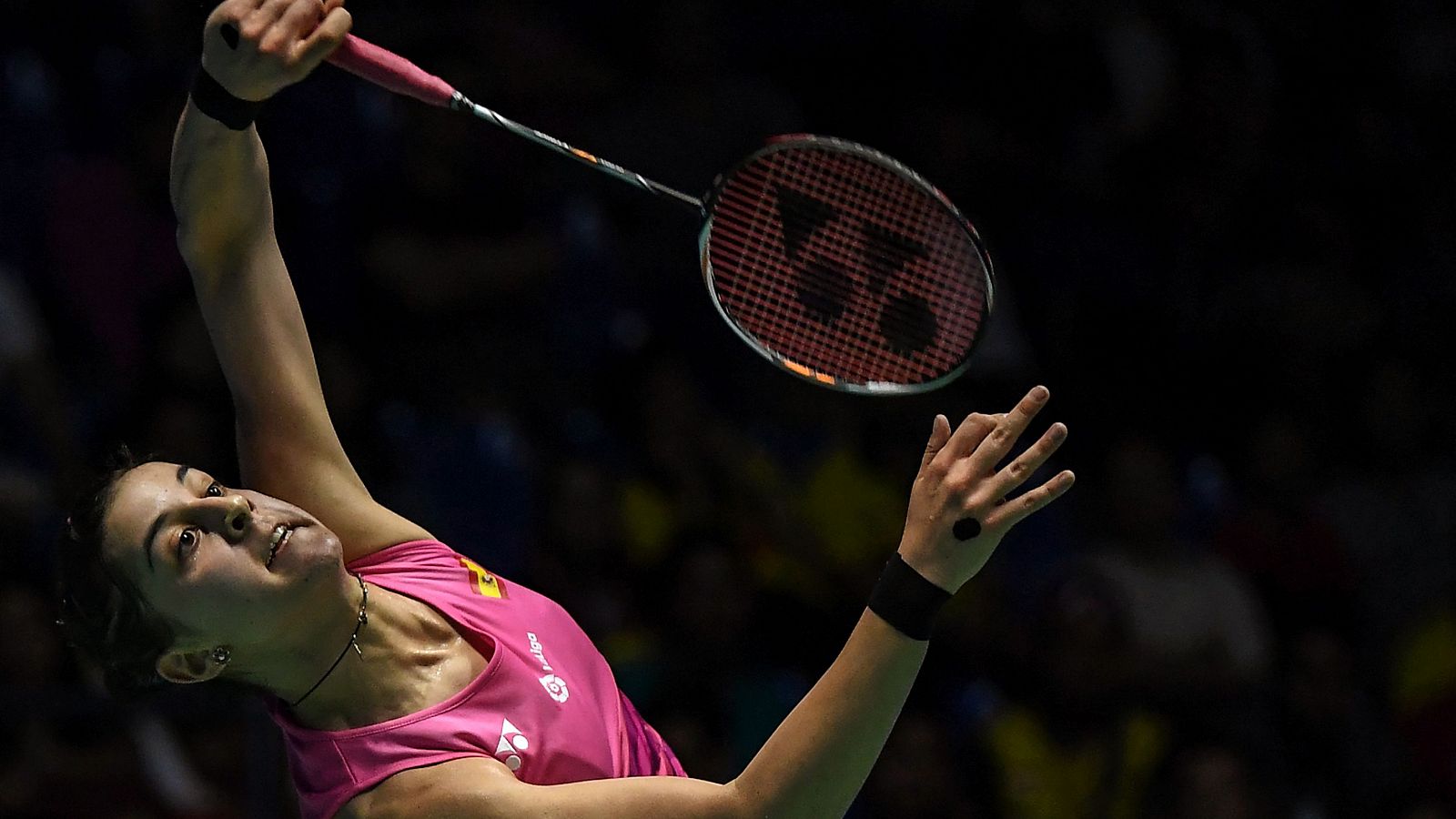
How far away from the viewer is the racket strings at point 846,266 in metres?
3.86

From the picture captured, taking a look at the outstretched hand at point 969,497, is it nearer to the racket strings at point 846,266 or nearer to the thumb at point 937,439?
the thumb at point 937,439

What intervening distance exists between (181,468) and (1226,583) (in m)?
4.91

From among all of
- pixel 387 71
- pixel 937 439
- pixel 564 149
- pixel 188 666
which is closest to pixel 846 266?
pixel 564 149

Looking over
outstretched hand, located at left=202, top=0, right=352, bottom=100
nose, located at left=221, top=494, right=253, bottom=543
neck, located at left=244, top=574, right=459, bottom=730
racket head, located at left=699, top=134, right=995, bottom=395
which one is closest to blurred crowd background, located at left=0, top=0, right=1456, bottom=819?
neck, located at left=244, top=574, right=459, bottom=730

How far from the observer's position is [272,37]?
3455 millimetres

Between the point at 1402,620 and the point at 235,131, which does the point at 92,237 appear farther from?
the point at 1402,620

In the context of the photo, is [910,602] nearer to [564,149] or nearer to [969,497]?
[969,497]

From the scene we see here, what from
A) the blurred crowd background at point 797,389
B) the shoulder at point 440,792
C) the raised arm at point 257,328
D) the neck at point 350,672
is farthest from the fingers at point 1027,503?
the blurred crowd background at point 797,389

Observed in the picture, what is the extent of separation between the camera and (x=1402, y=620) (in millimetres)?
7984

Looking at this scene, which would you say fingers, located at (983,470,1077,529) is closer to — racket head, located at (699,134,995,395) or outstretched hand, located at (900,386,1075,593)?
outstretched hand, located at (900,386,1075,593)

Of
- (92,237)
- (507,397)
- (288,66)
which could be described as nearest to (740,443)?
(507,397)

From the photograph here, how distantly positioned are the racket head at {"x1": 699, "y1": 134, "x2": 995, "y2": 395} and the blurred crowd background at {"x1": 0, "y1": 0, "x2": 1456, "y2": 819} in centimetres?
245

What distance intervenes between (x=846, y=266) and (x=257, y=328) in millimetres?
1156

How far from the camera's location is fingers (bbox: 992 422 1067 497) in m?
3.05
